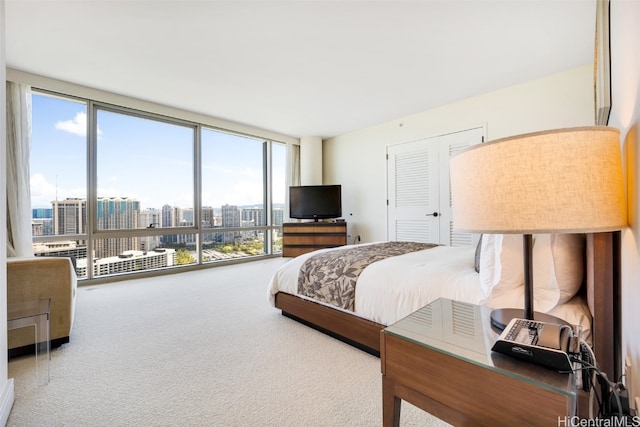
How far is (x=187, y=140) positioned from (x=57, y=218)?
2.01m

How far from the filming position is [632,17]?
2.53 ft

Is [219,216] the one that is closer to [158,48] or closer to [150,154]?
[150,154]

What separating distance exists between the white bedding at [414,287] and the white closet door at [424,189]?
2.34m

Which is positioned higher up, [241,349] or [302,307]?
[302,307]

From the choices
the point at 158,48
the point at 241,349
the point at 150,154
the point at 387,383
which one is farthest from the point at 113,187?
the point at 387,383

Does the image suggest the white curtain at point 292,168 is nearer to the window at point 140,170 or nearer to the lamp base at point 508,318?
the window at point 140,170

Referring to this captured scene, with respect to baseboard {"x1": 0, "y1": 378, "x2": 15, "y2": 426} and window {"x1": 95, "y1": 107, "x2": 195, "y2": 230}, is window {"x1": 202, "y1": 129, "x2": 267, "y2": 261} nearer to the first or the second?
window {"x1": 95, "y1": 107, "x2": 195, "y2": 230}

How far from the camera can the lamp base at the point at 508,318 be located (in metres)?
0.93

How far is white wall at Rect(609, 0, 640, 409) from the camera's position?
0.71 metres

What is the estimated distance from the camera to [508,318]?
960 mm

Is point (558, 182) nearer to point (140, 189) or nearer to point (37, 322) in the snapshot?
point (37, 322)

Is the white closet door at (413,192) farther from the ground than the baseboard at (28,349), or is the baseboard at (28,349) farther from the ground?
the white closet door at (413,192)

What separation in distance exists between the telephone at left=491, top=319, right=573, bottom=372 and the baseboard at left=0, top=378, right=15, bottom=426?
200 centimetres

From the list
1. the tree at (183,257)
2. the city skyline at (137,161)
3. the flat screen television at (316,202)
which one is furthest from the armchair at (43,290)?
the flat screen television at (316,202)
